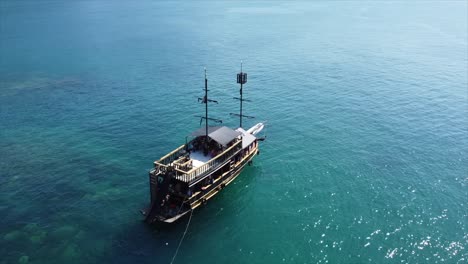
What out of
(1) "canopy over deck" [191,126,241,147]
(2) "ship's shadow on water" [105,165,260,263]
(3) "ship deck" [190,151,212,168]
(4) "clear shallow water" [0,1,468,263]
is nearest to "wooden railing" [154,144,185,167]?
(3) "ship deck" [190,151,212,168]

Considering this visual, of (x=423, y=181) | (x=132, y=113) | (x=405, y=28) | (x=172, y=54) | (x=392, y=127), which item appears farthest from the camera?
(x=405, y=28)

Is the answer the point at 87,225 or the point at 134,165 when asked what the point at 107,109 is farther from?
the point at 87,225

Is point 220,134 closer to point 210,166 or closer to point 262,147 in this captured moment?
point 210,166

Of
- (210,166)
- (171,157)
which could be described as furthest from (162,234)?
(171,157)

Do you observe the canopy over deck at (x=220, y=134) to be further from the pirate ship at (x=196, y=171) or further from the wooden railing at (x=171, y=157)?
the wooden railing at (x=171, y=157)

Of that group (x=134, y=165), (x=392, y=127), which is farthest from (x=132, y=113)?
(x=392, y=127)

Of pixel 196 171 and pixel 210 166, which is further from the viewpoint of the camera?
pixel 210 166
